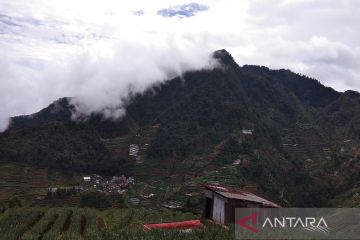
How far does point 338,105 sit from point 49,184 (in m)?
118

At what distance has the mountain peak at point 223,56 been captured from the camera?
543 feet

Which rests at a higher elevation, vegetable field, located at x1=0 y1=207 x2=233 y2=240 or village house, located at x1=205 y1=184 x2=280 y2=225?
village house, located at x1=205 y1=184 x2=280 y2=225

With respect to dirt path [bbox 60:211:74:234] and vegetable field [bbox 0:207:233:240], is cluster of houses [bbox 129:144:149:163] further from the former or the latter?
dirt path [bbox 60:211:74:234]

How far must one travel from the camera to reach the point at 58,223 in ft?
139

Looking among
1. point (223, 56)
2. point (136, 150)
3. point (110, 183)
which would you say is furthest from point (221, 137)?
point (223, 56)

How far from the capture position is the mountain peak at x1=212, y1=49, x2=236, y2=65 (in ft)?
543

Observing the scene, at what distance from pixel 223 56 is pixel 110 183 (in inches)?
2975

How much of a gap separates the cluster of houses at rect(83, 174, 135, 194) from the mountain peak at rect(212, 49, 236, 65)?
66067 millimetres

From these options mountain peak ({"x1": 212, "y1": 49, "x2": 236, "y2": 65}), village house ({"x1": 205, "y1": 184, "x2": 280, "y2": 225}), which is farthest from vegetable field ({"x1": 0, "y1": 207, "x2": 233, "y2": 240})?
mountain peak ({"x1": 212, "y1": 49, "x2": 236, "y2": 65})

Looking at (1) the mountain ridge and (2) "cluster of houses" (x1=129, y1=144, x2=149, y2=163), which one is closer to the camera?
(1) the mountain ridge

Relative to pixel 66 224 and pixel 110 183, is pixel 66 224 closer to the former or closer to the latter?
pixel 66 224

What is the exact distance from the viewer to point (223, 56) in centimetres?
16712

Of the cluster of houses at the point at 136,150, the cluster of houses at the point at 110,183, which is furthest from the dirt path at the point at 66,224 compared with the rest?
the cluster of houses at the point at 136,150

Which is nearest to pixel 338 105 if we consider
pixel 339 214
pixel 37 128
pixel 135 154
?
pixel 135 154
